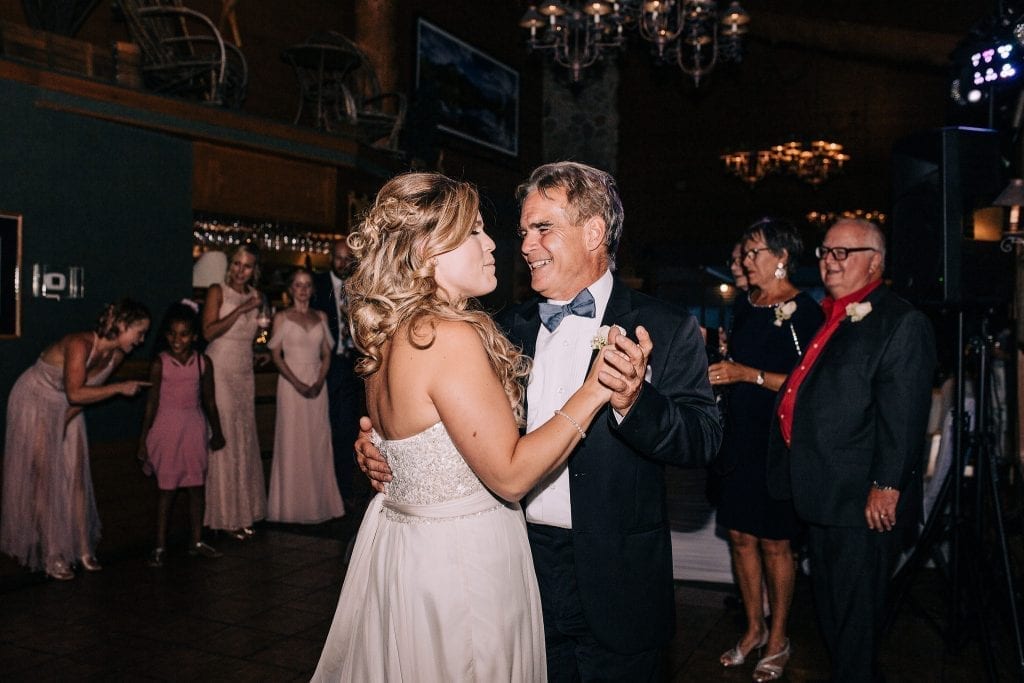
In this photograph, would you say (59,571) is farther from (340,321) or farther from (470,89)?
(470,89)

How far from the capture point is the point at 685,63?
13625 millimetres

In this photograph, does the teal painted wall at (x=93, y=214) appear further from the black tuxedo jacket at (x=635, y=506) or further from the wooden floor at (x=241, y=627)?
the black tuxedo jacket at (x=635, y=506)

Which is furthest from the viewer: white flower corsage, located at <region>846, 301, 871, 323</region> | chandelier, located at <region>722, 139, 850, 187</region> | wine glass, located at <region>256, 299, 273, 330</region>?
chandelier, located at <region>722, 139, 850, 187</region>

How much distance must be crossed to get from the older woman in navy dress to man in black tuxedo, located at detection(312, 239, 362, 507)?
89.7 inches

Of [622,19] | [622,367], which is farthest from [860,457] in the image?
[622,19]

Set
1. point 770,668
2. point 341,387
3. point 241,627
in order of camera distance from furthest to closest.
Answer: point 341,387
point 241,627
point 770,668

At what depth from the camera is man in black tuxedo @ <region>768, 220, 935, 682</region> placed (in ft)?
8.99

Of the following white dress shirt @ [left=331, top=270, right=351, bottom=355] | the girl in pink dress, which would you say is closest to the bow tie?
white dress shirt @ [left=331, top=270, right=351, bottom=355]

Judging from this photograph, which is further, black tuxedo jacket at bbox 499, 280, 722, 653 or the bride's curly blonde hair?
black tuxedo jacket at bbox 499, 280, 722, 653

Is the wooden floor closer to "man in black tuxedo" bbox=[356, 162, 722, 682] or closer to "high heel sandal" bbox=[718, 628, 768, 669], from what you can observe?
"high heel sandal" bbox=[718, 628, 768, 669]

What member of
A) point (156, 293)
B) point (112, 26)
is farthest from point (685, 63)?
point (156, 293)

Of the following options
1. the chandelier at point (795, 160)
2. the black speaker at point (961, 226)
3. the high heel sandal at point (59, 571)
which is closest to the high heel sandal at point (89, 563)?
the high heel sandal at point (59, 571)

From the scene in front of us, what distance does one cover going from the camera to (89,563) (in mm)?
4602

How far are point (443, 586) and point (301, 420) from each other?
13.7 ft
